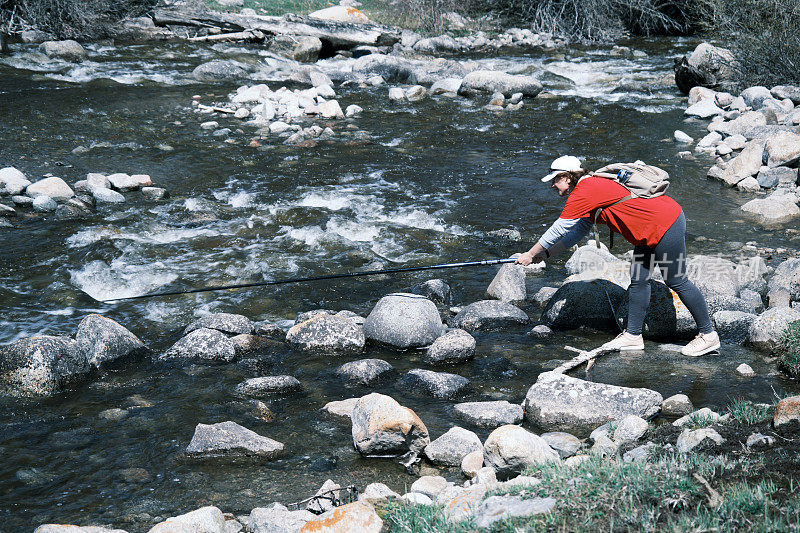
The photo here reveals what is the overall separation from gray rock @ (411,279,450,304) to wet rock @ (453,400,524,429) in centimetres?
207

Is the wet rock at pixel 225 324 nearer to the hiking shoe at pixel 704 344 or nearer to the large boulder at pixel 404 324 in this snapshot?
the large boulder at pixel 404 324

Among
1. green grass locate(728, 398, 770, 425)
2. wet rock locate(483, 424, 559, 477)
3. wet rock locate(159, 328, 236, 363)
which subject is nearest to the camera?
green grass locate(728, 398, 770, 425)

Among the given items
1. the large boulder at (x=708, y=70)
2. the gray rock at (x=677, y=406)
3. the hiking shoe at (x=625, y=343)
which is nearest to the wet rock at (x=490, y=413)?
the gray rock at (x=677, y=406)

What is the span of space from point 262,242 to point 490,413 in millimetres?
4487

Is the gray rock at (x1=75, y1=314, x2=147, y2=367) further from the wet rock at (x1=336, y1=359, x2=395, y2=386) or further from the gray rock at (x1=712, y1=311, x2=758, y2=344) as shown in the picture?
the gray rock at (x1=712, y1=311, x2=758, y2=344)

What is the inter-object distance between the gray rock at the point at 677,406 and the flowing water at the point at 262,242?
0.21 meters

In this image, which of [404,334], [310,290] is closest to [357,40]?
[310,290]

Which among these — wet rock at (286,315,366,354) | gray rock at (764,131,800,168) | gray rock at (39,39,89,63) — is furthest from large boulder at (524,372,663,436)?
gray rock at (39,39,89,63)

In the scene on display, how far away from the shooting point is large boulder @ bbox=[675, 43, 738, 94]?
14.5m

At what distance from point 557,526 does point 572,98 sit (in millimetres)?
13195

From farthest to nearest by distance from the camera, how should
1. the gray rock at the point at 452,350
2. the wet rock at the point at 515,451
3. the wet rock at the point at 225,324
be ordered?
1. the wet rock at the point at 225,324
2. the gray rock at the point at 452,350
3. the wet rock at the point at 515,451

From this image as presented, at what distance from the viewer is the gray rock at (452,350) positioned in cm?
579

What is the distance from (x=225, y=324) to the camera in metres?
6.36

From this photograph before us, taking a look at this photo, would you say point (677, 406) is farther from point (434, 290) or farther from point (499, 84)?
point (499, 84)
